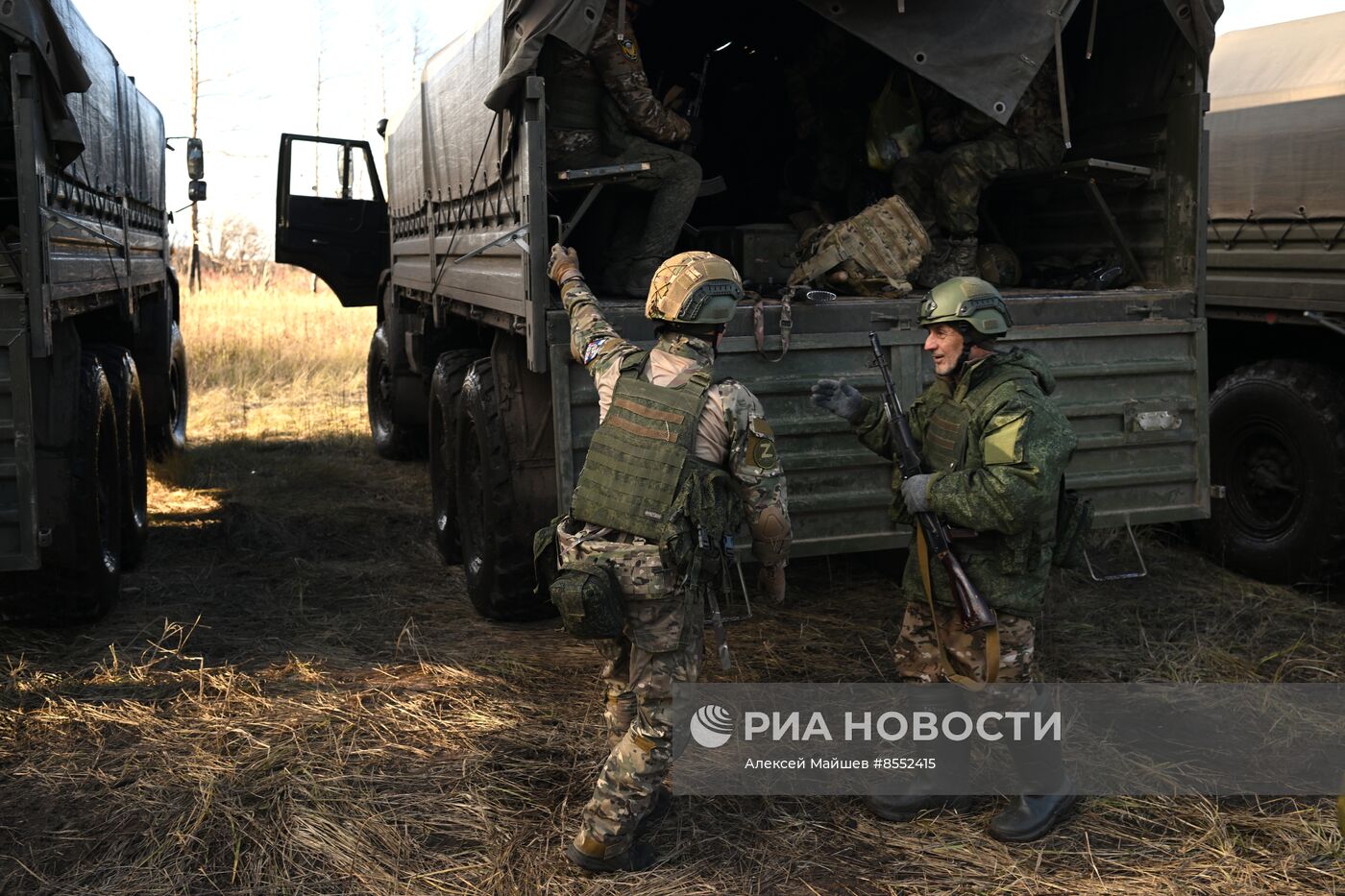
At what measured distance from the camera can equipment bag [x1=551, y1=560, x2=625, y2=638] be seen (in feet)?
10.0

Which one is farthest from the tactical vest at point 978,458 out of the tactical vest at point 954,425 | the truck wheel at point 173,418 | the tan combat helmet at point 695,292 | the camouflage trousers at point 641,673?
the truck wheel at point 173,418

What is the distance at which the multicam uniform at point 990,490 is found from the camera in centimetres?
328

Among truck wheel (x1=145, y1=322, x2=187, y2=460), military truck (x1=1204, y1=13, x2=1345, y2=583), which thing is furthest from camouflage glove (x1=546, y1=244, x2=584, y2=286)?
truck wheel (x1=145, y1=322, x2=187, y2=460)

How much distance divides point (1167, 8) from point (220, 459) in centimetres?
743

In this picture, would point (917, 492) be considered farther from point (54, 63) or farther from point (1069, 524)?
point (54, 63)

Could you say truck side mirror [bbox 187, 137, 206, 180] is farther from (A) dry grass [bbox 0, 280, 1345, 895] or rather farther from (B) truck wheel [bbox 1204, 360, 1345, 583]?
(B) truck wheel [bbox 1204, 360, 1345, 583]

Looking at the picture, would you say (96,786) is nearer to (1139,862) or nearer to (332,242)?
Answer: (1139,862)

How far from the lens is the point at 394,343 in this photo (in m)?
8.72

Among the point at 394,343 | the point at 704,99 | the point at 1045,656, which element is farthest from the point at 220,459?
the point at 1045,656

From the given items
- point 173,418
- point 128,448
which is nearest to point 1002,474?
point 128,448

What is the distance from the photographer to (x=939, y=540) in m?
3.44

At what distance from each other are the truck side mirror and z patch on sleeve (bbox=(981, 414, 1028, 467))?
6688 millimetres

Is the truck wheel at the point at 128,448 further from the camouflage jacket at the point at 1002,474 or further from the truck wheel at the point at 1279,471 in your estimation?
the truck wheel at the point at 1279,471

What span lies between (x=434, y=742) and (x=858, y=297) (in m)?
2.35
